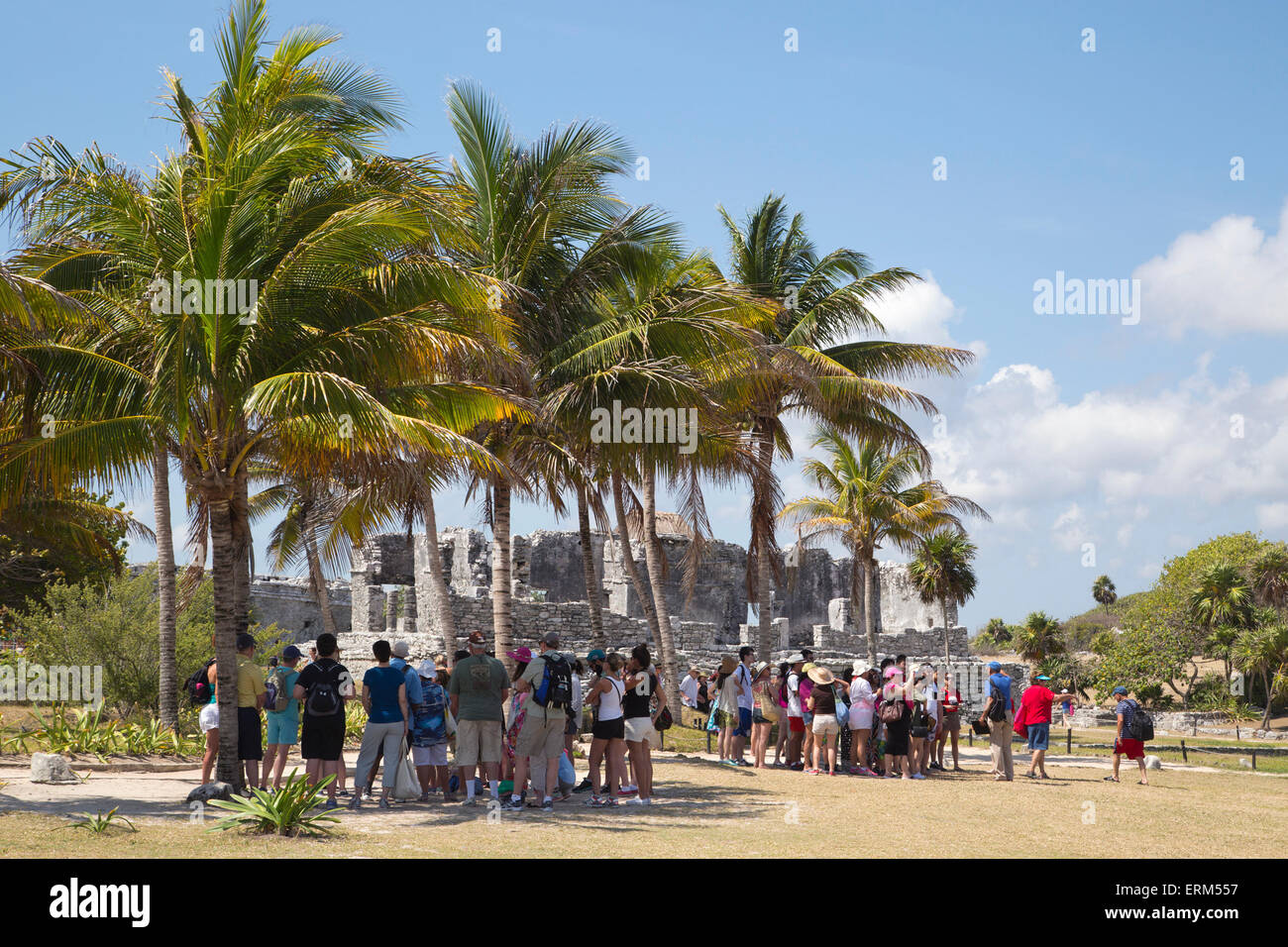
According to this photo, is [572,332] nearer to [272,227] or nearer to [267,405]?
→ [272,227]

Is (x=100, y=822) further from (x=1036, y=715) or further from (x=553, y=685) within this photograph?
(x=1036, y=715)

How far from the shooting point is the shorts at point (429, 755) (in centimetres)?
1080

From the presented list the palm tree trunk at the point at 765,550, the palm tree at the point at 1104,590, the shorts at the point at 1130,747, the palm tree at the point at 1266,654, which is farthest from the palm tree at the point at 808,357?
the palm tree at the point at 1104,590

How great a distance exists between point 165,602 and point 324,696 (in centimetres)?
636

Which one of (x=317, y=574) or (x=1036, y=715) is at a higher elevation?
(x=317, y=574)

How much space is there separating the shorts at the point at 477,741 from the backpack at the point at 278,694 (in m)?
1.65

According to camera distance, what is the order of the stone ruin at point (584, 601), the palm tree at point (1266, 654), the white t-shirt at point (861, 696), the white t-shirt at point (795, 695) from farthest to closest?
the palm tree at point (1266, 654) < the stone ruin at point (584, 601) < the white t-shirt at point (795, 695) < the white t-shirt at point (861, 696)

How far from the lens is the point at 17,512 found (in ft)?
57.0

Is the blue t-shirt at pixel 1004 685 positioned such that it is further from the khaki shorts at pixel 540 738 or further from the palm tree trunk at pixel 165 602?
the palm tree trunk at pixel 165 602

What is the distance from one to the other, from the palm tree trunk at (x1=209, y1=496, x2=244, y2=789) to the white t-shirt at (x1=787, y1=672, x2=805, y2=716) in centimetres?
801

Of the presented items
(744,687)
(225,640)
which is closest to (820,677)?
(744,687)

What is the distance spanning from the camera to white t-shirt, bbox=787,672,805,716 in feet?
50.6

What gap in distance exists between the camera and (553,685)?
1045cm

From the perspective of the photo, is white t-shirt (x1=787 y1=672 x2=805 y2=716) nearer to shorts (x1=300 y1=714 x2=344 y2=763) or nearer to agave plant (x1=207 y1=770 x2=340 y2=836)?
shorts (x1=300 y1=714 x2=344 y2=763)
